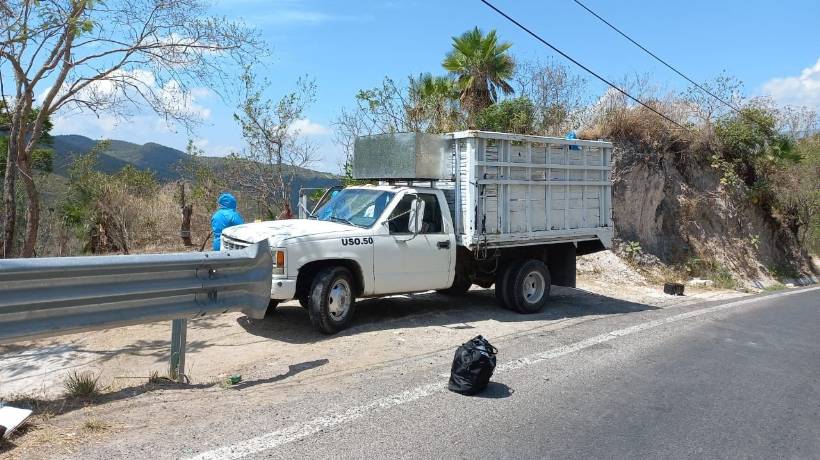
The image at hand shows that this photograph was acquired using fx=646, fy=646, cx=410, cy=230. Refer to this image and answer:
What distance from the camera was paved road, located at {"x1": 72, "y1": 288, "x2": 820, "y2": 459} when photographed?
4152mm

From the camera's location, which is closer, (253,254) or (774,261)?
(253,254)

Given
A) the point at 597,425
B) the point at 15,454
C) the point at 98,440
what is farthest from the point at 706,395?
the point at 15,454

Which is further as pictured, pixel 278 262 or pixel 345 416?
pixel 278 262

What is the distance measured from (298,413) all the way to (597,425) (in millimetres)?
2185

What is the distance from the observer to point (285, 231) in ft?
25.1

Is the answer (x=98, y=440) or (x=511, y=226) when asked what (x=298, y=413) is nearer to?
(x=98, y=440)

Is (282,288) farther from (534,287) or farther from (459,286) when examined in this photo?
(534,287)

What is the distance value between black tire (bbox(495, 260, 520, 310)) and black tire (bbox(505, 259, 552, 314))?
0.03 meters

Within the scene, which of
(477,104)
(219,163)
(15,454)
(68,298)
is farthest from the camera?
(477,104)

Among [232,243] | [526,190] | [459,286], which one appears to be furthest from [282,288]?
[526,190]

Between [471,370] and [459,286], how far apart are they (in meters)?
5.33

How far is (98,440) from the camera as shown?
3982 mm

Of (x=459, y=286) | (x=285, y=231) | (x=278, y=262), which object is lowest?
(x=459, y=286)

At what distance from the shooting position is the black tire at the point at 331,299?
7.42m
